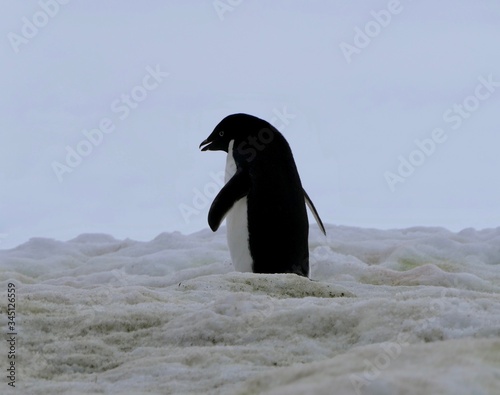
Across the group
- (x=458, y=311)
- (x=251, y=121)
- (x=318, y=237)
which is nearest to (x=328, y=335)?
(x=458, y=311)

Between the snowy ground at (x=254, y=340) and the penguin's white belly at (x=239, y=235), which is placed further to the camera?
the penguin's white belly at (x=239, y=235)

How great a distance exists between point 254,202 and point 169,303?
7.70 feet

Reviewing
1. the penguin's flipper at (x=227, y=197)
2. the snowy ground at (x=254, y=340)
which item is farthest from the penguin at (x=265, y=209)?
the snowy ground at (x=254, y=340)

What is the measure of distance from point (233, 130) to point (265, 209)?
0.92m

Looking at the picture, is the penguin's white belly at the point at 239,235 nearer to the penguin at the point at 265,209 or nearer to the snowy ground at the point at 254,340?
the penguin at the point at 265,209

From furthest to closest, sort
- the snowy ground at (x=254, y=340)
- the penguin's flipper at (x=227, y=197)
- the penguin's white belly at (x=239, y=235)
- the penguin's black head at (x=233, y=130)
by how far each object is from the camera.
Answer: the penguin's black head at (x=233, y=130) → the penguin's white belly at (x=239, y=235) → the penguin's flipper at (x=227, y=197) → the snowy ground at (x=254, y=340)

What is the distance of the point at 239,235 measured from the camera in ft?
23.1

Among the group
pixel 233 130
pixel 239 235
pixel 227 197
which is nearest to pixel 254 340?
pixel 227 197

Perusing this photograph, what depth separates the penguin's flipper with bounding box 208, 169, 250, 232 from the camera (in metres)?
6.87

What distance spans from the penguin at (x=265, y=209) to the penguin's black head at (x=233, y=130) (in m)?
0.08

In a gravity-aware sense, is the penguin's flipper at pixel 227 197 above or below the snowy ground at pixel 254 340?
above

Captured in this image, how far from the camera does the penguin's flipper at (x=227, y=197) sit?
6.87m

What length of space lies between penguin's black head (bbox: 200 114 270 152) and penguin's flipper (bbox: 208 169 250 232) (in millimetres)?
541

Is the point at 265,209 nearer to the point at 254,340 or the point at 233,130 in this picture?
the point at 233,130
